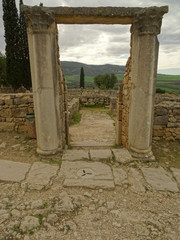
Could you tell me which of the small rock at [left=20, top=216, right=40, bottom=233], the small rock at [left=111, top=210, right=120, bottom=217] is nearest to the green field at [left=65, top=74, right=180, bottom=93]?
the small rock at [left=111, top=210, right=120, bottom=217]

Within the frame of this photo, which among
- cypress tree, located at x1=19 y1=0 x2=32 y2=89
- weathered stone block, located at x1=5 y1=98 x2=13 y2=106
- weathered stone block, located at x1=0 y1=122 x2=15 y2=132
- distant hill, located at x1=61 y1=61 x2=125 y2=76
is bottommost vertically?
weathered stone block, located at x1=0 y1=122 x2=15 y2=132

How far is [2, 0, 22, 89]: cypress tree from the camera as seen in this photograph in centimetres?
1491

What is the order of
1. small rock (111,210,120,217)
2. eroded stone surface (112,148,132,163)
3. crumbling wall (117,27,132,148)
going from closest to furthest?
small rock (111,210,120,217) → eroded stone surface (112,148,132,163) → crumbling wall (117,27,132,148)

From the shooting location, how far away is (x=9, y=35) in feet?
51.0

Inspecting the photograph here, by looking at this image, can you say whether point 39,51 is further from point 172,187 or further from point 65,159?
point 172,187

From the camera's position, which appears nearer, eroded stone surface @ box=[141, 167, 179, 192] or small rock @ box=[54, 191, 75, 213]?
small rock @ box=[54, 191, 75, 213]

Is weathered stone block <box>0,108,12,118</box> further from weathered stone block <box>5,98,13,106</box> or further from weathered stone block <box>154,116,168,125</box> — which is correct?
weathered stone block <box>154,116,168,125</box>

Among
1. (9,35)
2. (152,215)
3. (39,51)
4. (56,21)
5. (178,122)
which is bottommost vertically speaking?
(152,215)

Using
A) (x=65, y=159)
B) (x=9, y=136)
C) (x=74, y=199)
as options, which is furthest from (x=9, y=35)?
(x=74, y=199)

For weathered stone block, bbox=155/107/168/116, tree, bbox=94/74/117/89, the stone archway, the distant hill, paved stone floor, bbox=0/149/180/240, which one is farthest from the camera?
the distant hill

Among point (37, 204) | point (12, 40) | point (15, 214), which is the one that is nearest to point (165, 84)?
point (12, 40)

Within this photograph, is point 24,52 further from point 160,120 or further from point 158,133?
point 158,133

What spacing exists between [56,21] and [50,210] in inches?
152

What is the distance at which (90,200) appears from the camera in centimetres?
263
